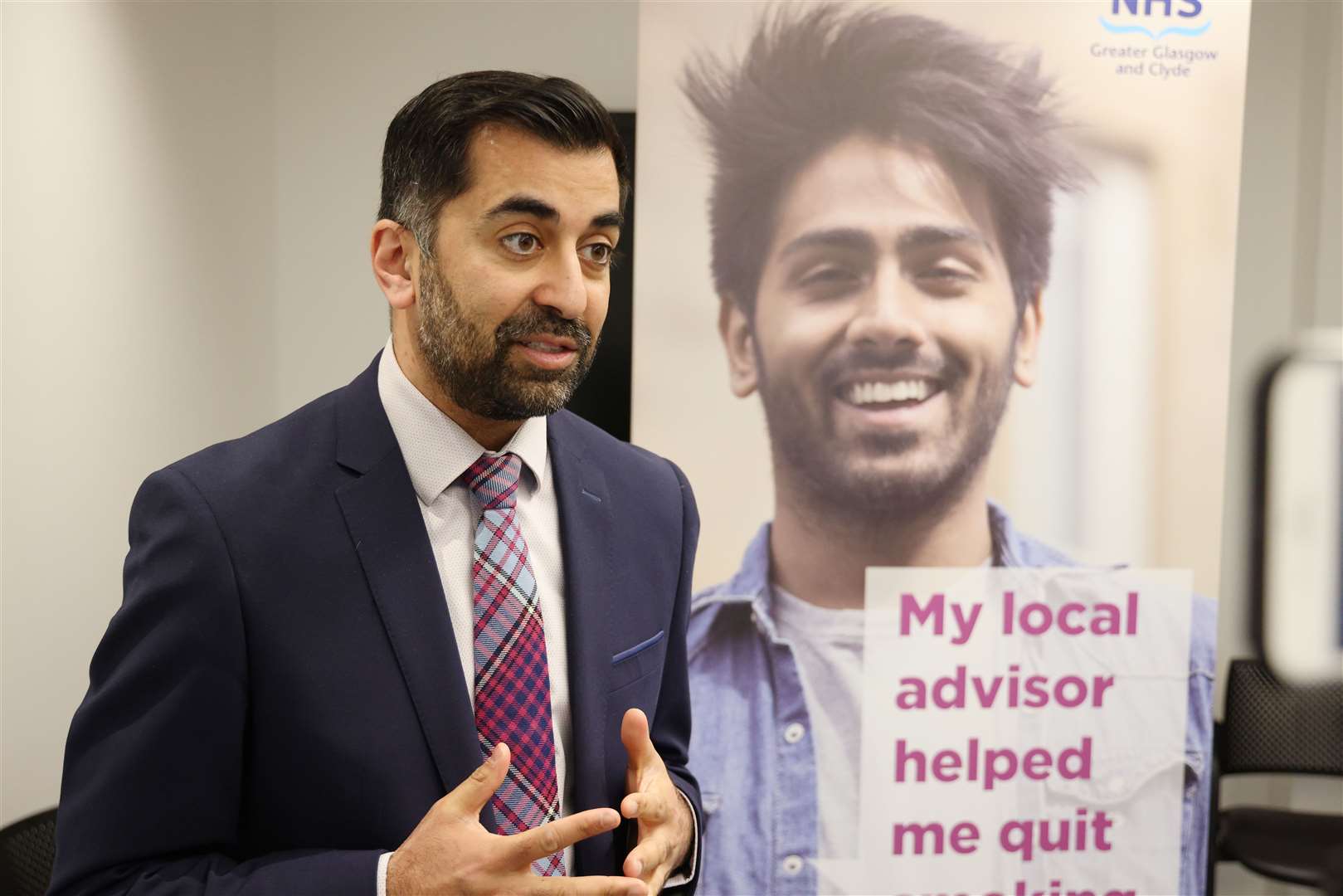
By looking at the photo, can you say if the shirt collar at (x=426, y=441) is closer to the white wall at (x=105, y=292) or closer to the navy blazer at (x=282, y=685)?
the navy blazer at (x=282, y=685)

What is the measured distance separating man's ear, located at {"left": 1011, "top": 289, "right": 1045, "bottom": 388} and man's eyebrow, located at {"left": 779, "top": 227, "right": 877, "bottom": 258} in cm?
44

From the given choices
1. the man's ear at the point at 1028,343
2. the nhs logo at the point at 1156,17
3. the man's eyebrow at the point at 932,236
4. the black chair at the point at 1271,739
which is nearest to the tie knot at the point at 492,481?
the man's eyebrow at the point at 932,236

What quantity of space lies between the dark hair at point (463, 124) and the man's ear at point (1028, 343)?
1726 millimetres

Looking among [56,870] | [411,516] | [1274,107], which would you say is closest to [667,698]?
[411,516]

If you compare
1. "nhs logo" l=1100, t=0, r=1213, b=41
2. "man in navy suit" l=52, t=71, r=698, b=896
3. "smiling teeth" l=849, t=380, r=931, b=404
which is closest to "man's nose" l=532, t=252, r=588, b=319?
"man in navy suit" l=52, t=71, r=698, b=896

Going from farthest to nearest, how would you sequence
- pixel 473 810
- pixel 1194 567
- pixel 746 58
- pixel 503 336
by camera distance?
pixel 1194 567
pixel 746 58
pixel 503 336
pixel 473 810

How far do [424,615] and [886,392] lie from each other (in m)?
1.72

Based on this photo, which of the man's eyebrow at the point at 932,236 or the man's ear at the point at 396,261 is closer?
the man's ear at the point at 396,261

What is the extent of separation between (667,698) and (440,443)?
0.55 m

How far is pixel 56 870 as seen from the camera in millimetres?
1273

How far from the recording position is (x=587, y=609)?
1464 millimetres

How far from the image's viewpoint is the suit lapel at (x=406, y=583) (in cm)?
132

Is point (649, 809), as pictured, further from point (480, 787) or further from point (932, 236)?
point (932, 236)

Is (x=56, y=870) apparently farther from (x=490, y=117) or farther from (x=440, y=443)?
(x=490, y=117)
